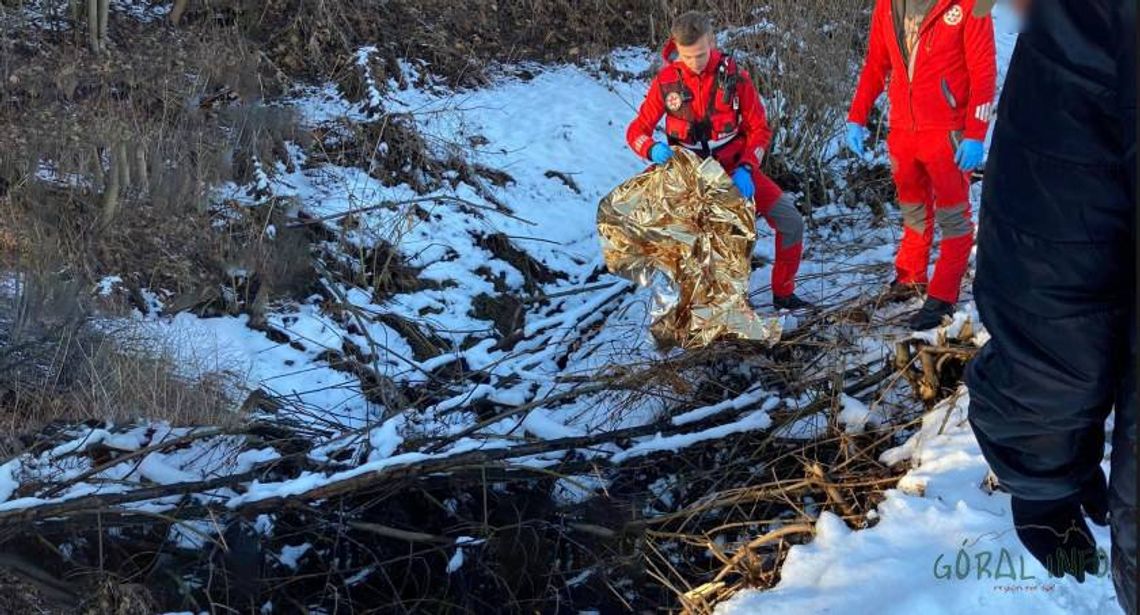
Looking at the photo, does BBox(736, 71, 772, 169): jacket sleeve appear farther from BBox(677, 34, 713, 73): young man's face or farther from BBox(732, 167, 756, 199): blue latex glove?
BBox(677, 34, 713, 73): young man's face

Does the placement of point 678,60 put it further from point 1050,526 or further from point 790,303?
point 1050,526

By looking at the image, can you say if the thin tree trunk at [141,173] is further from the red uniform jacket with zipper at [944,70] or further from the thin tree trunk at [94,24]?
the red uniform jacket with zipper at [944,70]

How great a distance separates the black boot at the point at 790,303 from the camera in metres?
4.54

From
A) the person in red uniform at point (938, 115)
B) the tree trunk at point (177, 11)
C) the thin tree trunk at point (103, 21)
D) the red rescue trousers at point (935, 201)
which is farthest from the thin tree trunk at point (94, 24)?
the red rescue trousers at point (935, 201)

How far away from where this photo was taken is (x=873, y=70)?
4.28m

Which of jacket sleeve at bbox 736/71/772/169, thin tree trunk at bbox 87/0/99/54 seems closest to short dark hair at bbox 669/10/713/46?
jacket sleeve at bbox 736/71/772/169

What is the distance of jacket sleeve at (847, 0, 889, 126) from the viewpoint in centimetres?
413

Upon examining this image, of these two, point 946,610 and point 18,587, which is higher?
point 946,610

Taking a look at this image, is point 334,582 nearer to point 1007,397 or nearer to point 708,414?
point 708,414

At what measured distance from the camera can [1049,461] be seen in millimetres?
1482

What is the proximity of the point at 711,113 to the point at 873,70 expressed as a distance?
690 mm

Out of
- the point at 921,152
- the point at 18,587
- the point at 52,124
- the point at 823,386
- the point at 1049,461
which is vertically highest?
the point at 1049,461

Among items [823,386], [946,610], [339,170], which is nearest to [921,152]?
[823,386]

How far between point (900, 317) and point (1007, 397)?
2679 mm
